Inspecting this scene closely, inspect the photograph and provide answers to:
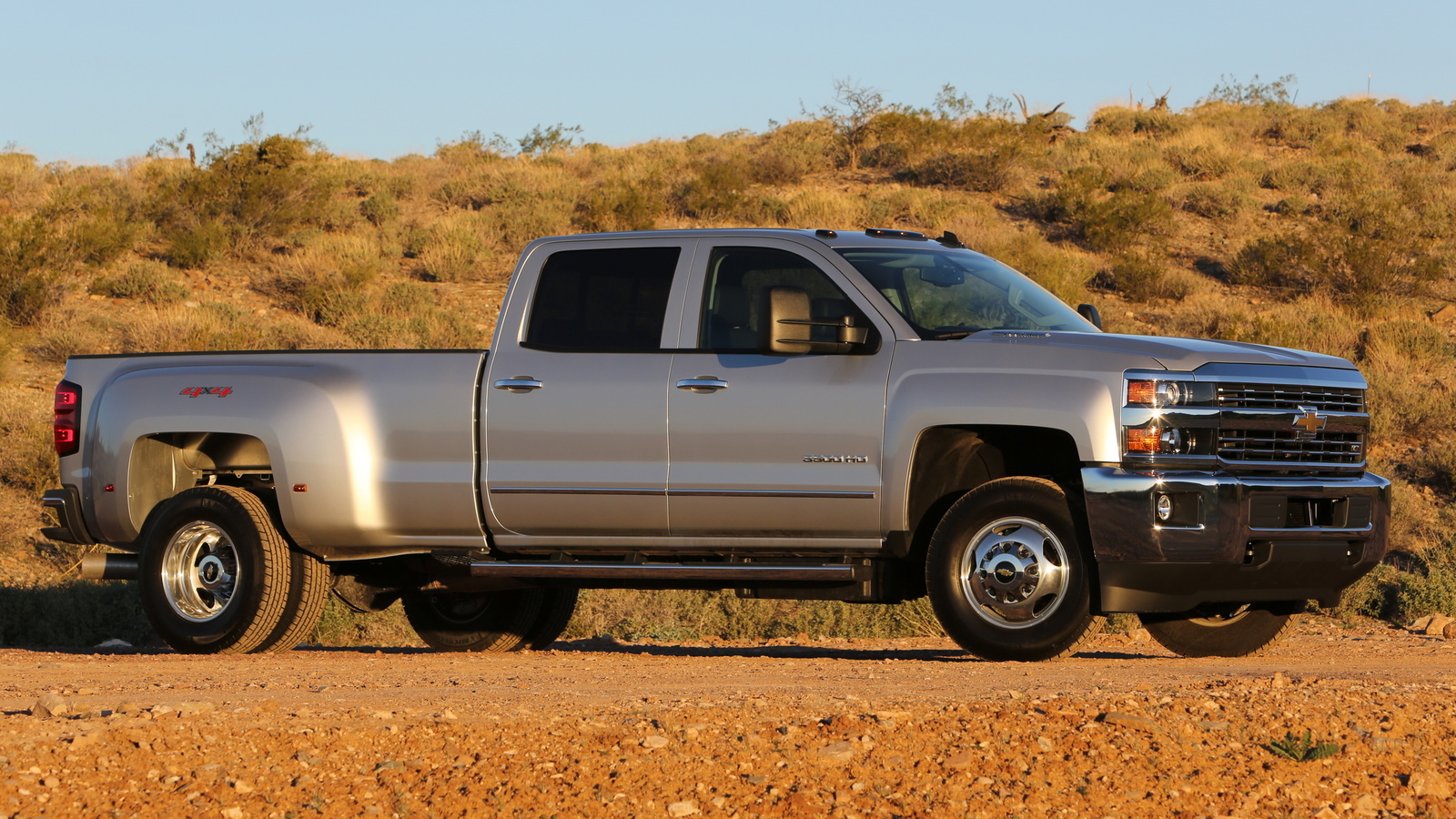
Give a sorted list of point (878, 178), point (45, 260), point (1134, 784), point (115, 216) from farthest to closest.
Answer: point (878, 178) → point (115, 216) → point (45, 260) → point (1134, 784)

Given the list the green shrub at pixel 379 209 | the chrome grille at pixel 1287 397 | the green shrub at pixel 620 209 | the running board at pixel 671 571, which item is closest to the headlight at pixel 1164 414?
the chrome grille at pixel 1287 397

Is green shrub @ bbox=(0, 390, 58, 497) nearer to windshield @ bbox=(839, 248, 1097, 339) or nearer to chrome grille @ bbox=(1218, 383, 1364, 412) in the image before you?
windshield @ bbox=(839, 248, 1097, 339)

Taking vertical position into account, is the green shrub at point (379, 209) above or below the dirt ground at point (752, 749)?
above

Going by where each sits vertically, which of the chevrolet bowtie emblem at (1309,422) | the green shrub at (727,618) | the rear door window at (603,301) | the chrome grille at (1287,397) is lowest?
the green shrub at (727,618)

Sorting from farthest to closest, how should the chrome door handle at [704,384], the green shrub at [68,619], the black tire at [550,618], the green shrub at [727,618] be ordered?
the green shrub at [727,618] < the green shrub at [68,619] < the black tire at [550,618] < the chrome door handle at [704,384]

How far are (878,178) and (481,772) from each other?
30969mm

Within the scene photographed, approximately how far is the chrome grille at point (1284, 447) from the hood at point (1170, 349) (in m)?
0.32

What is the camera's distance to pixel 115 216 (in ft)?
94.4

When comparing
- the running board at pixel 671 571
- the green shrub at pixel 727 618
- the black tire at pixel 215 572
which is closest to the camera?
the running board at pixel 671 571

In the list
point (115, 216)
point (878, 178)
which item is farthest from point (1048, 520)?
point (878, 178)

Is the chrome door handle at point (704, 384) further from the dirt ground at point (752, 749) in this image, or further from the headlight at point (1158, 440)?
the headlight at point (1158, 440)

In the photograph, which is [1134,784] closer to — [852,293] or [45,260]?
[852,293]

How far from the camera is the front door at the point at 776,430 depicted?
741cm

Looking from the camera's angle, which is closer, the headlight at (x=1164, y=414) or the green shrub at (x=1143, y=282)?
the headlight at (x=1164, y=414)
